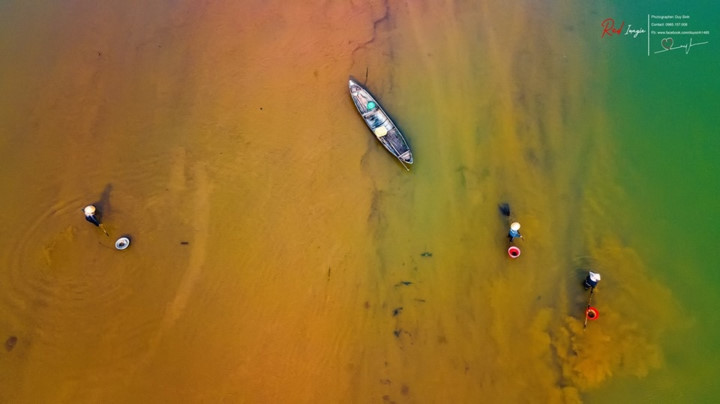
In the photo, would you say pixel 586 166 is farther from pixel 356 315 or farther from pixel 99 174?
Result: pixel 99 174

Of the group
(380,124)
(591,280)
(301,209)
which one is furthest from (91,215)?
(591,280)

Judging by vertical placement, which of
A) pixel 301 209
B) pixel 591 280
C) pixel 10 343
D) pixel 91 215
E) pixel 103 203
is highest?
pixel 301 209

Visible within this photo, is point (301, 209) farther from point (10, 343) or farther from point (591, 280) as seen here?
point (10, 343)

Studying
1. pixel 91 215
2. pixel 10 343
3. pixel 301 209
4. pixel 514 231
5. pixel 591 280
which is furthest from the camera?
pixel 301 209

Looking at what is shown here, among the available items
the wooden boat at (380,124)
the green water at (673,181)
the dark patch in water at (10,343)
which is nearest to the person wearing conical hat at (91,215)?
the dark patch in water at (10,343)

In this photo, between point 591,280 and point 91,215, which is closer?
point 591,280

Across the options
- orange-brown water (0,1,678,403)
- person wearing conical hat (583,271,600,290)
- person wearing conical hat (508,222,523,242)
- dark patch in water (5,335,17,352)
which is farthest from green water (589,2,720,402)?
dark patch in water (5,335,17,352)

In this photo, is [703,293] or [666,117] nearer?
[703,293]

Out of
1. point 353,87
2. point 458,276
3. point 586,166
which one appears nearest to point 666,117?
point 586,166
